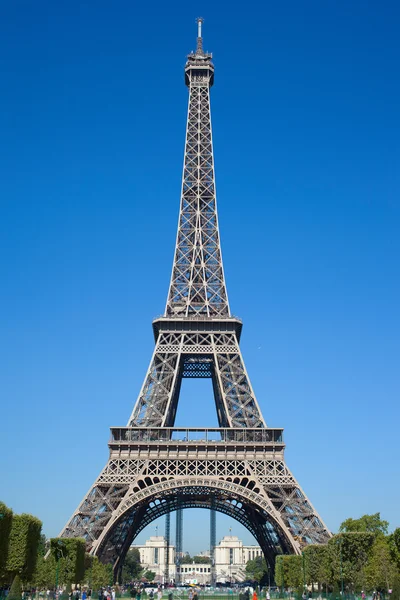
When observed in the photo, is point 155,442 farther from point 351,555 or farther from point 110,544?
point 351,555

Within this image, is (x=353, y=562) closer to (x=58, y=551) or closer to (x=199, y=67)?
(x=58, y=551)

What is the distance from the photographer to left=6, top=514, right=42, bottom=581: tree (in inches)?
1715

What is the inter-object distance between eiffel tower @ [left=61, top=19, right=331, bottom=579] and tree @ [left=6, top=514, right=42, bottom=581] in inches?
341

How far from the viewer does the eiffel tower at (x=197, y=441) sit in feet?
185

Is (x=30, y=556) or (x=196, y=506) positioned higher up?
(x=196, y=506)

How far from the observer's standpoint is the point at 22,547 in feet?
143

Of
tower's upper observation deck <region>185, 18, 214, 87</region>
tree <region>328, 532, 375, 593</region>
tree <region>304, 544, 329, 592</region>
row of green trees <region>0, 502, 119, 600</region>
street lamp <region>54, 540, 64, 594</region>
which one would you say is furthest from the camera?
tower's upper observation deck <region>185, 18, 214, 87</region>

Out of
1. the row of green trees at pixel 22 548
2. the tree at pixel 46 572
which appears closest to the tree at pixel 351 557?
the row of green trees at pixel 22 548

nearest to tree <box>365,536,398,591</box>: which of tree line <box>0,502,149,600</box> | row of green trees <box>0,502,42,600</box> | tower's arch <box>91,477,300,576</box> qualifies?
tower's arch <box>91,477,300,576</box>

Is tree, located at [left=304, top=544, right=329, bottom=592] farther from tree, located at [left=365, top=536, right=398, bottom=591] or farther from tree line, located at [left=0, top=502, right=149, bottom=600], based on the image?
tree line, located at [left=0, top=502, right=149, bottom=600]

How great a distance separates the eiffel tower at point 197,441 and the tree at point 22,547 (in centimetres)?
866

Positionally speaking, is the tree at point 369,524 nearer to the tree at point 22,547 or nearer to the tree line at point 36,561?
the tree line at point 36,561

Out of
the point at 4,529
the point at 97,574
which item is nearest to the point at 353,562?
the point at 97,574

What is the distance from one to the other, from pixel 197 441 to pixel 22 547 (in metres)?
20.2
